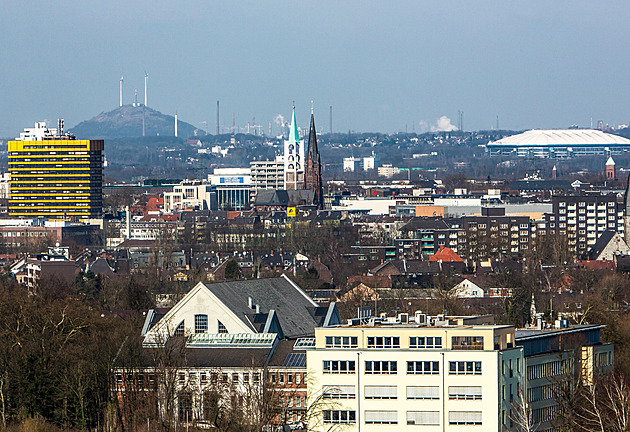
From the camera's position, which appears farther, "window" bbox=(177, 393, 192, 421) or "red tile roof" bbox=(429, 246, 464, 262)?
"red tile roof" bbox=(429, 246, 464, 262)

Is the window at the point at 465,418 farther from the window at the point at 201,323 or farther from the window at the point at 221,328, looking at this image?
the window at the point at 201,323

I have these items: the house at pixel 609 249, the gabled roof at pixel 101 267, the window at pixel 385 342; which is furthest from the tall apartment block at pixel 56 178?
the window at pixel 385 342

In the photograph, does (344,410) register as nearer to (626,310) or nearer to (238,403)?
(238,403)

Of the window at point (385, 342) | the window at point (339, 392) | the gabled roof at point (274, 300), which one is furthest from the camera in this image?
the gabled roof at point (274, 300)

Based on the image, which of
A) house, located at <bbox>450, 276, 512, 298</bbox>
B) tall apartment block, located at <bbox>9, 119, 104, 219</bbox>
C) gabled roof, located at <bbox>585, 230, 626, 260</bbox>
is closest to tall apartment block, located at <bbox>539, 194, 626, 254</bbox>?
gabled roof, located at <bbox>585, 230, 626, 260</bbox>

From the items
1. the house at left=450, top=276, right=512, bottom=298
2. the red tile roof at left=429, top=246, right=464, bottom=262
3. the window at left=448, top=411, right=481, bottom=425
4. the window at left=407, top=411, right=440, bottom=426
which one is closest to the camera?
the window at left=448, top=411, right=481, bottom=425

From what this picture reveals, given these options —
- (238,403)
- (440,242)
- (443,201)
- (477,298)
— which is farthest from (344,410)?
(443,201)

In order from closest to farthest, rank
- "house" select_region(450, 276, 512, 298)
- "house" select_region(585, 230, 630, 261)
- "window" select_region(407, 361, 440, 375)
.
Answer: "window" select_region(407, 361, 440, 375)
"house" select_region(450, 276, 512, 298)
"house" select_region(585, 230, 630, 261)

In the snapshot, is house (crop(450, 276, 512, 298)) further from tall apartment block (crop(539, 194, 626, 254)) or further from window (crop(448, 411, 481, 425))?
tall apartment block (crop(539, 194, 626, 254))
